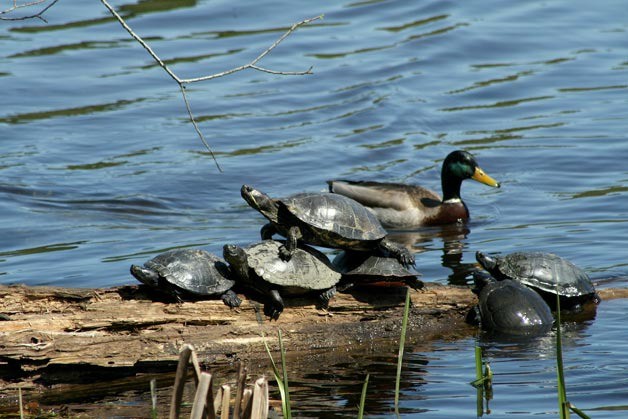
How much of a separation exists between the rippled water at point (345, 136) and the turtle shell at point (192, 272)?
3.37ft

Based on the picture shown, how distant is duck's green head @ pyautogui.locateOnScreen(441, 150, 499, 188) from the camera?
1412cm

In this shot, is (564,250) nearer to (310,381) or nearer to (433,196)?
(433,196)

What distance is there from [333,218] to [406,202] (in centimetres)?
595

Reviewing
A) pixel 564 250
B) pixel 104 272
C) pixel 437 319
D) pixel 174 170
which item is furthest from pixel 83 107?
pixel 437 319

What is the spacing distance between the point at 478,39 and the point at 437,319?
13016mm

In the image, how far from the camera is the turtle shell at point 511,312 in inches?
322

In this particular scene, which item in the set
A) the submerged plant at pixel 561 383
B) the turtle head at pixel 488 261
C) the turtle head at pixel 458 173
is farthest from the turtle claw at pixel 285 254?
the turtle head at pixel 458 173

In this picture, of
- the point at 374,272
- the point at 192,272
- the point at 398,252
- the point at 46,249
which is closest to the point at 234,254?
the point at 192,272

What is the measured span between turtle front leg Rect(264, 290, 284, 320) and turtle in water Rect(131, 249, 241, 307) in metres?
0.22

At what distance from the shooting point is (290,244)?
769 centimetres

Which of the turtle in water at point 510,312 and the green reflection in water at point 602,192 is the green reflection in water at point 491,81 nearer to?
the green reflection in water at point 602,192

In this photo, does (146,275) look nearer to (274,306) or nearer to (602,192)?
(274,306)

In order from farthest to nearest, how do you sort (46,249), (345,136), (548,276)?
1. (345,136)
2. (46,249)
3. (548,276)

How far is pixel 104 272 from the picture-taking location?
10.4 meters
